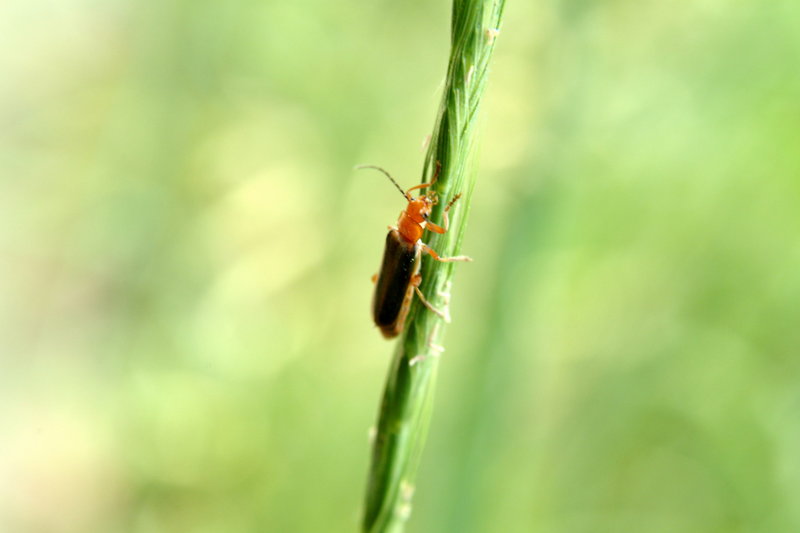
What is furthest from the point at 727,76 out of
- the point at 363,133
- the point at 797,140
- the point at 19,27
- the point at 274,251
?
the point at 19,27

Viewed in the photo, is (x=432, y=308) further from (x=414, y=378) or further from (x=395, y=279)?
(x=395, y=279)

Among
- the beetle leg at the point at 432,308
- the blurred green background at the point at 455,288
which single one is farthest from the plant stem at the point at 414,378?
the blurred green background at the point at 455,288

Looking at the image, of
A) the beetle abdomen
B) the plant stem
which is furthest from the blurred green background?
the plant stem

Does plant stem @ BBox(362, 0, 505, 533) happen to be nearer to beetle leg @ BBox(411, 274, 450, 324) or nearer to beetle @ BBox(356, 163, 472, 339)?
beetle leg @ BBox(411, 274, 450, 324)

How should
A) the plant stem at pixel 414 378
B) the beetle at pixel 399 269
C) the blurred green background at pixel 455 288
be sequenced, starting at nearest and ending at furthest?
1. the plant stem at pixel 414 378
2. the beetle at pixel 399 269
3. the blurred green background at pixel 455 288

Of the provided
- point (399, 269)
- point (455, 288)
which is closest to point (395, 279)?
point (399, 269)

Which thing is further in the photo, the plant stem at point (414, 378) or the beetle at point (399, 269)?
the beetle at point (399, 269)

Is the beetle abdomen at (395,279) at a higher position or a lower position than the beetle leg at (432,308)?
higher

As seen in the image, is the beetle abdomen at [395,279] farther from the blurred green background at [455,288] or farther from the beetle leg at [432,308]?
the beetle leg at [432,308]
